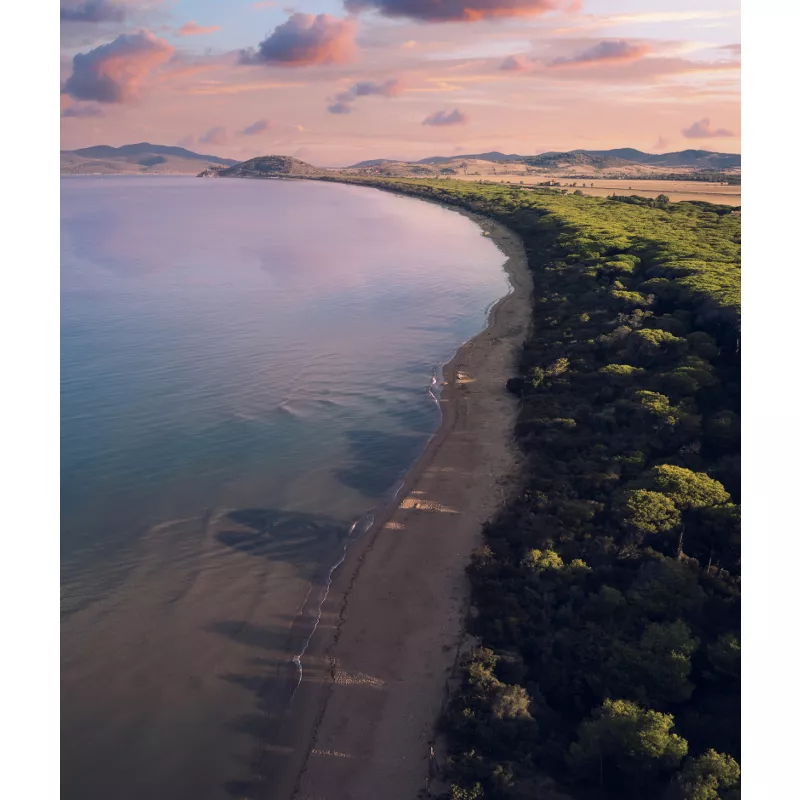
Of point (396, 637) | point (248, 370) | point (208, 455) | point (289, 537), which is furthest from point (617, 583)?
point (248, 370)

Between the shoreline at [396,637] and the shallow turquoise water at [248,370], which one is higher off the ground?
the shallow turquoise water at [248,370]

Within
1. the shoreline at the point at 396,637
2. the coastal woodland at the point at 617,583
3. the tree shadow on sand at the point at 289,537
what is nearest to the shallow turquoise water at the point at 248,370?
the tree shadow on sand at the point at 289,537

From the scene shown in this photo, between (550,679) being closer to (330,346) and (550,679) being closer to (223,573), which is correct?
(223,573)

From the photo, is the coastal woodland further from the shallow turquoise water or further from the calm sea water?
the shallow turquoise water

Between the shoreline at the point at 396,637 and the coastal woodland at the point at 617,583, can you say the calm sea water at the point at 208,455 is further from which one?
the coastal woodland at the point at 617,583

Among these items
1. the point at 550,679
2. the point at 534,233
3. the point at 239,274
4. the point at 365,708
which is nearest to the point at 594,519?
the point at 550,679

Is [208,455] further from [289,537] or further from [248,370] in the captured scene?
[248,370]

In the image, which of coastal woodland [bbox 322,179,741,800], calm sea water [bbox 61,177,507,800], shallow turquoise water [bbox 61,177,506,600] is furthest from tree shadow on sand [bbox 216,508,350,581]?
coastal woodland [bbox 322,179,741,800]
